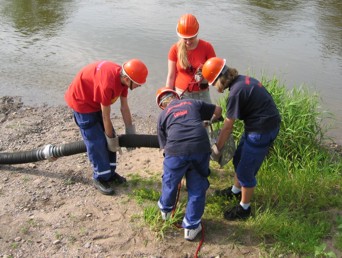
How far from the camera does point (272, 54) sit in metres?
9.33

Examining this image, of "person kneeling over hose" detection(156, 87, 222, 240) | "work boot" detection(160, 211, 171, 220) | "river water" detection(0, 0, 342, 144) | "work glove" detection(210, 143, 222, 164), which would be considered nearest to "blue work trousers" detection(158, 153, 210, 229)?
"person kneeling over hose" detection(156, 87, 222, 240)

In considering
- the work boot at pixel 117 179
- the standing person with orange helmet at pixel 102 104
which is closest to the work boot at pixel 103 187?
the standing person with orange helmet at pixel 102 104

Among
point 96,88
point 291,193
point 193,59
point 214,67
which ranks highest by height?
point 214,67

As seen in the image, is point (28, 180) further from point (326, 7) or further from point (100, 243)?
point (326, 7)

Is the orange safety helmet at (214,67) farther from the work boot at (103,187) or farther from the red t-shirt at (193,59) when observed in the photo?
the work boot at (103,187)

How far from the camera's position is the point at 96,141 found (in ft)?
14.1

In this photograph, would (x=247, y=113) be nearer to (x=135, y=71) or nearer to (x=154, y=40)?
(x=135, y=71)

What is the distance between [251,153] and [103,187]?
6.09 feet

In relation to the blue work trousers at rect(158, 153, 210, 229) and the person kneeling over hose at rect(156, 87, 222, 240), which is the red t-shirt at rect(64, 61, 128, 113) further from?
the blue work trousers at rect(158, 153, 210, 229)

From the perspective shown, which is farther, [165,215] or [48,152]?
[48,152]

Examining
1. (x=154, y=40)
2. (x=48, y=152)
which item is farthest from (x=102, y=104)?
(x=154, y=40)

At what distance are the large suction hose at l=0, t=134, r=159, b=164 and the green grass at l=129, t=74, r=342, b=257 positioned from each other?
58cm

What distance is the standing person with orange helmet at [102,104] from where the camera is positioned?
12.5 ft

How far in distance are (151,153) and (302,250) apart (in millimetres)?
2539
